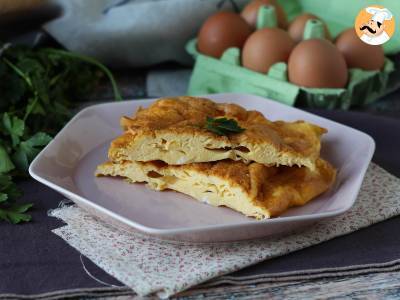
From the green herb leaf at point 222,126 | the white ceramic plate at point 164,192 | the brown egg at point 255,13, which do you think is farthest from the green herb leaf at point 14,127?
the brown egg at point 255,13

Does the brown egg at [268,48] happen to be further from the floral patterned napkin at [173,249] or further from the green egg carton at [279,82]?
the floral patterned napkin at [173,249]

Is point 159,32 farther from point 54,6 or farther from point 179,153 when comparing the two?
point 179,153

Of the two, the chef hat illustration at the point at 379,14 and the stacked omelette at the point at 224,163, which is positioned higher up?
the chef hat illustration at the point at 379,14

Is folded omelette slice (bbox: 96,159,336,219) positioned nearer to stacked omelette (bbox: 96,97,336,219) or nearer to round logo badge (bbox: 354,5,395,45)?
stacked omelette (bbox: 96,97,336,219)

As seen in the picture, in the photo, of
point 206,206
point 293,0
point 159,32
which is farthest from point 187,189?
point 293,0

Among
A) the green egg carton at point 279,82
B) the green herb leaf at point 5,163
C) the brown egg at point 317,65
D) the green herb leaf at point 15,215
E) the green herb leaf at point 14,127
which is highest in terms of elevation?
the brown egg at point 317,65

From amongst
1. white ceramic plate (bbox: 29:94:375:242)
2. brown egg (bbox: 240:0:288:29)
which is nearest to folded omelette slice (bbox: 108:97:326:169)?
white ceramic plate (bbox: 29:94:375:242)
